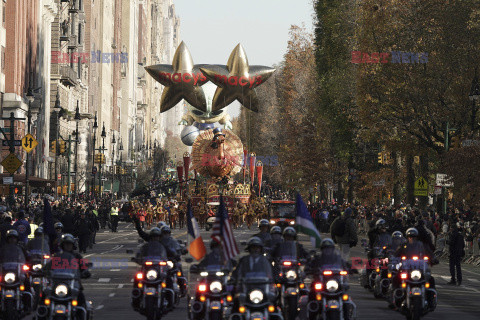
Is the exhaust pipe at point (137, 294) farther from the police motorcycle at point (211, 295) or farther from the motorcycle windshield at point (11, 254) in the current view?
the motorcycle windshield at point (11, 254)

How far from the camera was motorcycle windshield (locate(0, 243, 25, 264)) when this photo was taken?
1906cm

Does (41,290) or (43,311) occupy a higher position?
(41,290)

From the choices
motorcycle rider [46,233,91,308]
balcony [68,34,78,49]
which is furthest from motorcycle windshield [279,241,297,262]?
balcony [68,34,78,49]

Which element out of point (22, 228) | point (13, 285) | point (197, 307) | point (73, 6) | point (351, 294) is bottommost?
point (351, 294)

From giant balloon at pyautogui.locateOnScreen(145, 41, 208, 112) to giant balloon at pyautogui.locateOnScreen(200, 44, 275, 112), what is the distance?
70.5 inches

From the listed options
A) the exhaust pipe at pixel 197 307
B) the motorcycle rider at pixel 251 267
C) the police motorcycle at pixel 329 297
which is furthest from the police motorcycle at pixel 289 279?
the motorcycle rider at pixel 251 267

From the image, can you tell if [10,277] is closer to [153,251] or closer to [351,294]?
[153,251]

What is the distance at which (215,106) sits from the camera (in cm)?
7081

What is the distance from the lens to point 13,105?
68062 millimetres

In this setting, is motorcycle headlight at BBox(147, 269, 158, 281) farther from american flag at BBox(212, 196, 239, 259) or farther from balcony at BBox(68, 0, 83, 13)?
balcony at BBox(68, 0, 83, 13)

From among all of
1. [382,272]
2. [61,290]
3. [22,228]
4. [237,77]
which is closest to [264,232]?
[382,272]

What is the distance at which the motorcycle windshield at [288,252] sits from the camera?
19.7 m

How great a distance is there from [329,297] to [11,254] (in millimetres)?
5148

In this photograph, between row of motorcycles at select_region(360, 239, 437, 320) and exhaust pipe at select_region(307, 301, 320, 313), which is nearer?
exhaust pipe at select_region(307, 301, 320, 313)
